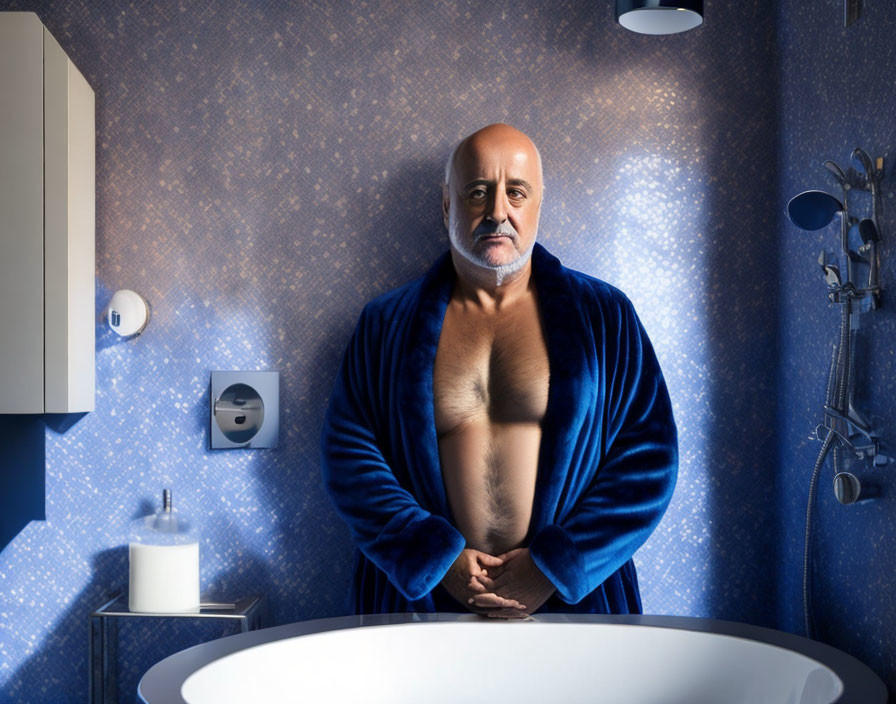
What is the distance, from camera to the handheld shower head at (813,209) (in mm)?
1625

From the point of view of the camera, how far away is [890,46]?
5.05 ft

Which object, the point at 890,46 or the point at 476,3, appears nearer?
the point at 890,46

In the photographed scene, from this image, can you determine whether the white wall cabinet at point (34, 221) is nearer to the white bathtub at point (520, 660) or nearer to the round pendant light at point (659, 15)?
the white bathtub at point (520, 660)

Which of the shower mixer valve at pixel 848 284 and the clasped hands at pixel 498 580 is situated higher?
the shower mixer valve at pixel 848 284

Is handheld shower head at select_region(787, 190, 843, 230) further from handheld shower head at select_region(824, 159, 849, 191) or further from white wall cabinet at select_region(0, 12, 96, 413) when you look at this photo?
white wall cabinet at select_region(0, 12, 96, 413)

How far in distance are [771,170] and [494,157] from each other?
0.71m

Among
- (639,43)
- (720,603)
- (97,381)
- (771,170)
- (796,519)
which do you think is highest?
(639,43)

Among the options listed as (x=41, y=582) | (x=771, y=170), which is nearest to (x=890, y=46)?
(x=771, y=170)

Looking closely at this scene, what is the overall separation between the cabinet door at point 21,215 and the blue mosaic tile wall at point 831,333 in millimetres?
1627

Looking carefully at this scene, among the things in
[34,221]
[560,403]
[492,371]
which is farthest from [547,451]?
[34,221]

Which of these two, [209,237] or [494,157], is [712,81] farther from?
[209,237]

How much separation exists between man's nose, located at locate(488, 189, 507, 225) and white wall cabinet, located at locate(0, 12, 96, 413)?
89cm

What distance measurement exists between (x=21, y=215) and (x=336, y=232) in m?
0.67

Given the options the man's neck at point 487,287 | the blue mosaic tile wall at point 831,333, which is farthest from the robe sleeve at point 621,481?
the blue mosaic tile wall at point 831,333
